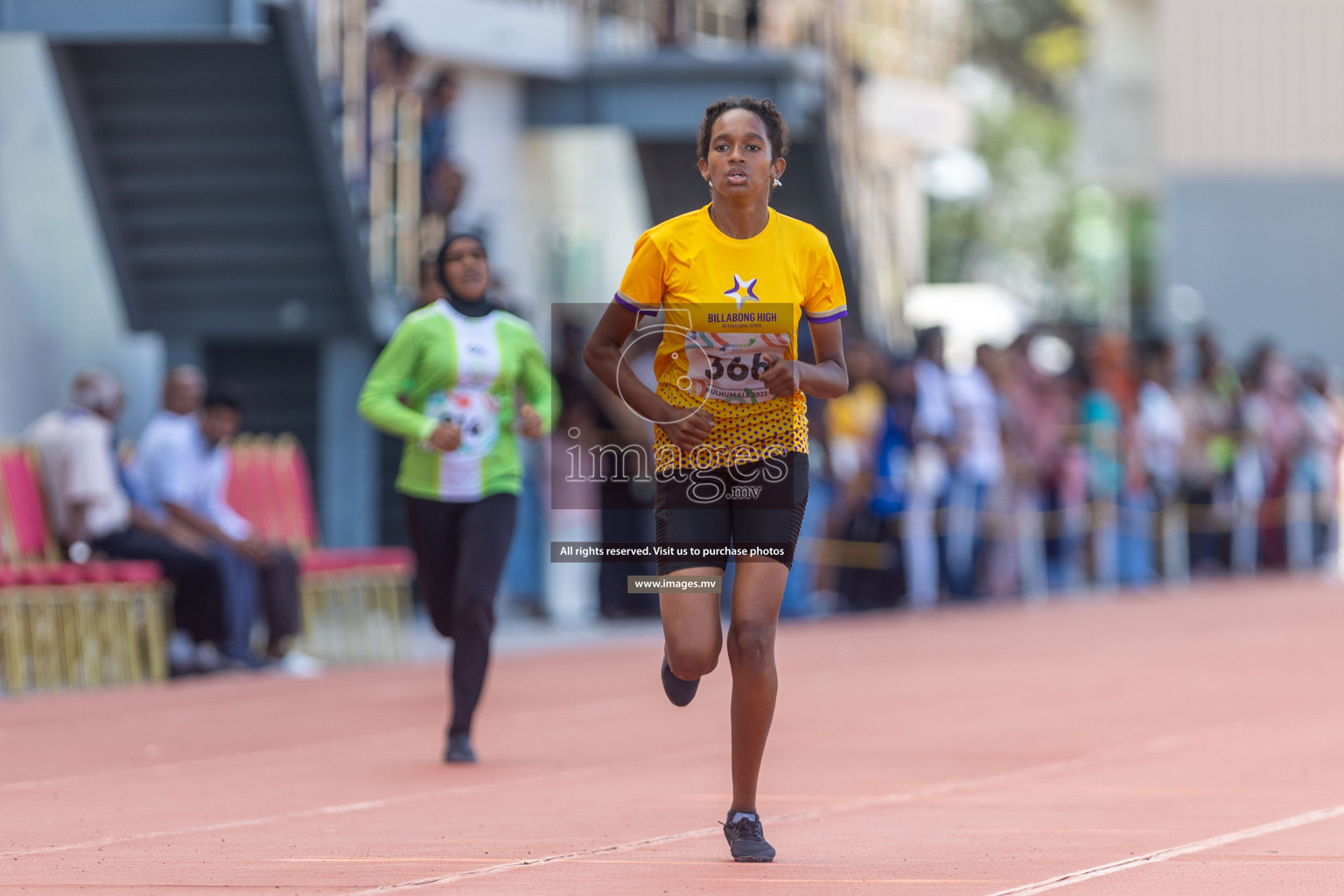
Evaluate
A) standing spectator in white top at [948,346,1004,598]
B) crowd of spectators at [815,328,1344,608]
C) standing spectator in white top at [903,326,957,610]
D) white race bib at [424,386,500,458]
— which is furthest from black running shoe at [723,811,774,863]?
standing spectator in white top at [948,346,1004,598]

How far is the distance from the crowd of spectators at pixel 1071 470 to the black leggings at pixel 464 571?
24.4ft

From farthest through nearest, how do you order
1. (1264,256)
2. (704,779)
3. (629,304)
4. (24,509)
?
→ (1264,256)
(24,509)
(704,779)
(629,304)

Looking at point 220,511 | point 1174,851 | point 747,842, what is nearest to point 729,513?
point 747,842

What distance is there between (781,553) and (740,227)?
90 cm

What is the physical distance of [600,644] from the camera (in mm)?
15352

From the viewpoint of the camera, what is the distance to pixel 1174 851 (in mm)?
6855

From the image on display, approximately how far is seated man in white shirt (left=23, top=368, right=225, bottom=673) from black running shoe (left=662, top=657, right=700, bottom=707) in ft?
22.0

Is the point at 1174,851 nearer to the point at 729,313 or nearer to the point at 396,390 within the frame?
the point at 729,313

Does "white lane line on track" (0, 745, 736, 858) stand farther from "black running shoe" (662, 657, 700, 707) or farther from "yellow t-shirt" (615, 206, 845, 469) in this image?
"yellow t-shirt" (615, 206, 845, 469)

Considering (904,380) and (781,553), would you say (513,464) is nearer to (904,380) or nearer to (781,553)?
(781,553)

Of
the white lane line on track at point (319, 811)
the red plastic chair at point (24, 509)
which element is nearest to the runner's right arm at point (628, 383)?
the white lane line on track at point (319, 811)

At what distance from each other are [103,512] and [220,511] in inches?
34.2

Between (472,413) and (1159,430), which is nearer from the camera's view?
(472,413)

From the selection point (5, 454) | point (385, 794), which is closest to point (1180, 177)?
point (5, 454)
